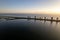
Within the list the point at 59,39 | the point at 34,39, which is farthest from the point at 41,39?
the point at 59,39

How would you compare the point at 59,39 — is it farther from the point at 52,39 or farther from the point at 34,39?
the point at 34,39

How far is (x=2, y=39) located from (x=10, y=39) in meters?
0.73

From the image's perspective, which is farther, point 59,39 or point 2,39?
point 59,39

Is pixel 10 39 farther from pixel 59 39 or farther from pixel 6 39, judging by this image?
pixel 59 39

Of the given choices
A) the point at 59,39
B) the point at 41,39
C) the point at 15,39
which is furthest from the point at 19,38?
the point at 59,39

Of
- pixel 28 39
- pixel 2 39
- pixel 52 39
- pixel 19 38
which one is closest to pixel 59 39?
pixel 52 39

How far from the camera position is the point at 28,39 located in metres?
8.70

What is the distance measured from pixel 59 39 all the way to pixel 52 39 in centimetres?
72

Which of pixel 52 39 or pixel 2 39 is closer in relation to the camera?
pixel 2 39

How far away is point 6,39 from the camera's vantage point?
8562mm

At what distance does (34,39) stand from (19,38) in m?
1.46

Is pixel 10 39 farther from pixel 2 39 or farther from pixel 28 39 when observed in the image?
pixel 28 39

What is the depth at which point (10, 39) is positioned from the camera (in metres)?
8.62

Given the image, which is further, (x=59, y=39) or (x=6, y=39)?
(x=59, y=39)
